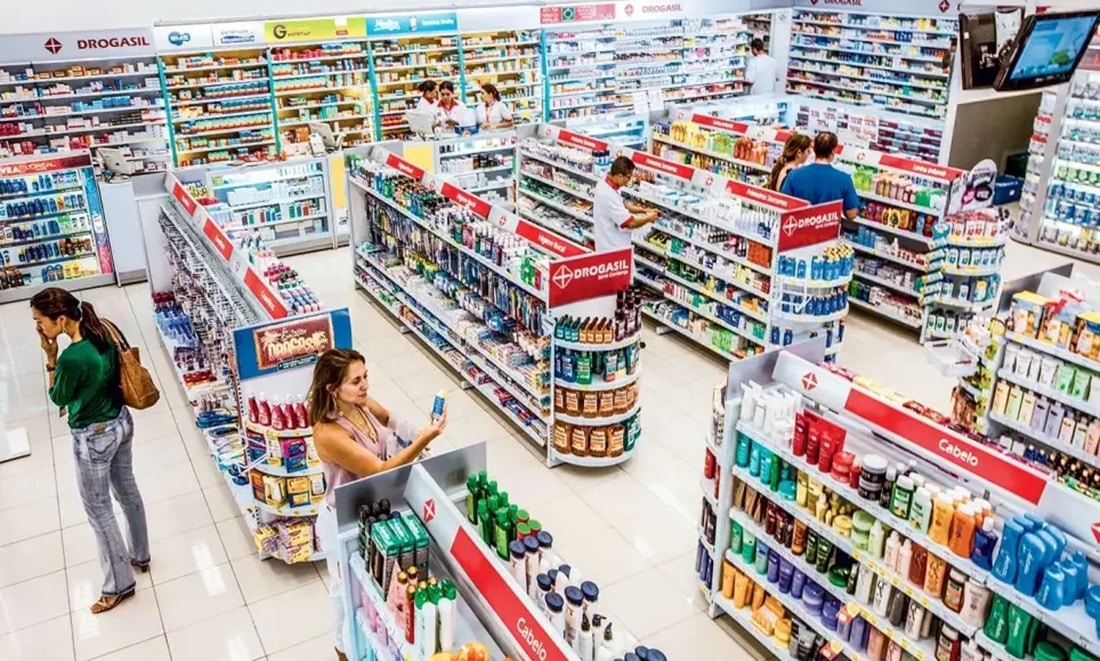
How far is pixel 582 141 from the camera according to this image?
35.0ft

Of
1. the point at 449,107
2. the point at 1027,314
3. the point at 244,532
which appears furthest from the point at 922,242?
the point at 244,532

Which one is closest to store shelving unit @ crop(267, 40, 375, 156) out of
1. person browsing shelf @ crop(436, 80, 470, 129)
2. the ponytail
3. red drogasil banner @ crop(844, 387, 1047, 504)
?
person browsing shelf @ crop(436, 80, 470, 129)

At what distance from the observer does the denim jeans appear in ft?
16.1

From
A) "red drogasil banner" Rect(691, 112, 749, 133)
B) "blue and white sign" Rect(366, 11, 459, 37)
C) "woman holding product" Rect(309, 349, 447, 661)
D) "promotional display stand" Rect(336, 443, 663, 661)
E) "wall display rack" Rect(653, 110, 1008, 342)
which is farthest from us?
"blue and white sign" Rect(366, 11, 459, 37)

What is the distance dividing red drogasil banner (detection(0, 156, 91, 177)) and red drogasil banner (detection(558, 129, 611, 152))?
232 inches

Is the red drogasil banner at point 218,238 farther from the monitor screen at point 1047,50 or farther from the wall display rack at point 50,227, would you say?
the monitor screen at point 1047,50

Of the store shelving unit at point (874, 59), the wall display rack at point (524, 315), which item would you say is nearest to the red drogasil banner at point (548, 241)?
the wall display rack at point (524, 315)

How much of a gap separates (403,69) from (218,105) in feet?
10.2

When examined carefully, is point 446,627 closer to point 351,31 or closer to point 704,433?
point 704,433

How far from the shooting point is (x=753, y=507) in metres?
4.71

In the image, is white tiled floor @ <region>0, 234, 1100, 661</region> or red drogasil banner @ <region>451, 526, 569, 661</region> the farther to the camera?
white tiled floor @ <region>0, 234, 1100, 661</region>

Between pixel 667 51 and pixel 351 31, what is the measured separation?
6.30 meters

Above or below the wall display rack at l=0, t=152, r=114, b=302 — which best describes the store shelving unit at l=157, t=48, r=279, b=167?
above

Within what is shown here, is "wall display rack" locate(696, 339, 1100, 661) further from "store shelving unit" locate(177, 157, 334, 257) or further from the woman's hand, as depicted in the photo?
"store shelving unit" locate(177, 157, 334, 257)
